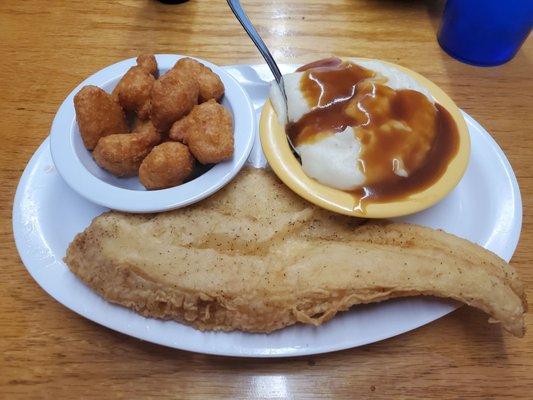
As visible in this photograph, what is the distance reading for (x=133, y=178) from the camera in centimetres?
150

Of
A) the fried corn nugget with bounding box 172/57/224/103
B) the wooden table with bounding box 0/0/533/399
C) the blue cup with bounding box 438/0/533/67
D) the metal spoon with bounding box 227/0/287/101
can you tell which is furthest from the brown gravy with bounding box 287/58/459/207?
the blue cup with bounding box 438/0/533/67

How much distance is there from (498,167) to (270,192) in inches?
30.6

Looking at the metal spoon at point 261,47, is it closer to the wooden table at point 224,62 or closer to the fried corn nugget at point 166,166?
the wooden table at point 224,62

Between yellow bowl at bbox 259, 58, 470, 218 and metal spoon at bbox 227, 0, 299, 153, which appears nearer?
yellow bowl at bbox 259, 58, 470, 218

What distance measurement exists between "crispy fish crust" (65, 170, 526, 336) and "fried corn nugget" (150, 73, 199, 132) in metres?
0.32

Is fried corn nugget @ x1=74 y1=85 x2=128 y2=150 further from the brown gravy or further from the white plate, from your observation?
the brown gravy

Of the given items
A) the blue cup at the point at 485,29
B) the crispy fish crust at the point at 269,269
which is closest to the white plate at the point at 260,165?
the crispy fish crust at the point at 269,269

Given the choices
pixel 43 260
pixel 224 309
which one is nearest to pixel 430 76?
pixel 224 309

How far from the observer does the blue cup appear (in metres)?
1.87

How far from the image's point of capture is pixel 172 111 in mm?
1398

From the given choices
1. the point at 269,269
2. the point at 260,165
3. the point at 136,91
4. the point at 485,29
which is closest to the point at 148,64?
the point at 136,91

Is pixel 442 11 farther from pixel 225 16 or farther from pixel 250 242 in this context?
pixel 250 242

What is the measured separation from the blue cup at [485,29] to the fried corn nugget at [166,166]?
4.59ft

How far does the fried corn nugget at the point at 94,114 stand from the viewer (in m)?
1.37
